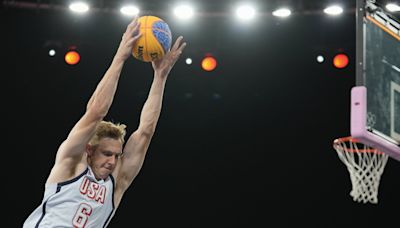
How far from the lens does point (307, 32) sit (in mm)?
11391

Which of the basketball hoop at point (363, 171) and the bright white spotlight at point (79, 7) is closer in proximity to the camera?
the basketball hoop at point (363, 171)

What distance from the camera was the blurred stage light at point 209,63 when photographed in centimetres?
1120

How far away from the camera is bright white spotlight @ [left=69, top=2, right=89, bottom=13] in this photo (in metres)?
9.87

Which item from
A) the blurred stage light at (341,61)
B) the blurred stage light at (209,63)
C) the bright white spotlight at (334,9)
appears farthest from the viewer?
the blurred stage light at (209,63)

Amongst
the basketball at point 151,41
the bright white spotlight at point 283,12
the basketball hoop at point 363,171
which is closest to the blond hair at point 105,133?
the basketball at point 151,41

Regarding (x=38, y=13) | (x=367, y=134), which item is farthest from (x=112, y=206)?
(x=38, y=13)

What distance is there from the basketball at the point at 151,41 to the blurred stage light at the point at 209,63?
22.2 ft

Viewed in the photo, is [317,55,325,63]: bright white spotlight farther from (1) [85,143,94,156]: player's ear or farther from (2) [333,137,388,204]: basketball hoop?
(1) [85,143,94,156]: player's ear

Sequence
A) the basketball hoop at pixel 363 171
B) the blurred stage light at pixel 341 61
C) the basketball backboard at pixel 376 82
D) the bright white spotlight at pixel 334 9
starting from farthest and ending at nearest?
1. the blurred stage light at pixel 341 61
2. the bright white spotlight at pixel 334 9
3. the basketball hoop at pixel 363 171
4. the basketball backboard at pixel 376 82

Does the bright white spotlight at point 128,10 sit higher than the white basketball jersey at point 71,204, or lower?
higher

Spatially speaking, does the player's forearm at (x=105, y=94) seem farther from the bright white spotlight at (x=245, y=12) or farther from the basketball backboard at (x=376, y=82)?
the bright white spotlight at (x=245, y=12)

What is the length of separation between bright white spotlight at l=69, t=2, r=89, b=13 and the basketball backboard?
5234 millimetres

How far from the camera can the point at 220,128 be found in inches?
487

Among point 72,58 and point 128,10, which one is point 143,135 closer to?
point 128,10
